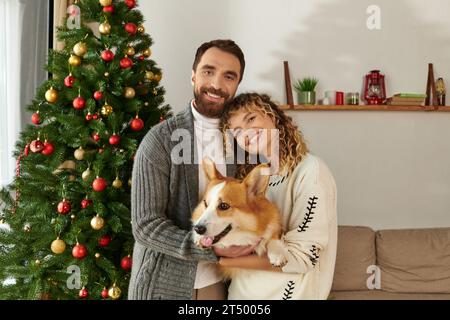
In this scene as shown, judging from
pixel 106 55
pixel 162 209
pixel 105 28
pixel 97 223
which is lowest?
pixel 97 223

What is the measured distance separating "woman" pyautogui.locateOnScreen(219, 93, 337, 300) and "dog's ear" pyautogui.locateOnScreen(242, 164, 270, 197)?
0.19 ft

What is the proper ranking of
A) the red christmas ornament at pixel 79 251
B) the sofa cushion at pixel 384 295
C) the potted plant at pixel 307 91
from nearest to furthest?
the red christmas ornament at pixel 79 251
the sofa cushion at pixel 384 295
the potted plant at pixel 307 91

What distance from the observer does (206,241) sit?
1002 mm

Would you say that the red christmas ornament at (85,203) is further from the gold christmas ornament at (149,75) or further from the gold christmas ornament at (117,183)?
the gold christmas ornament at (149,75)

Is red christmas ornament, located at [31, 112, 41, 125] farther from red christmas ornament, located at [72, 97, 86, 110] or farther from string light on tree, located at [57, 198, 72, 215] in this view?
string light on tree, located at [57, 198, 72, 215]

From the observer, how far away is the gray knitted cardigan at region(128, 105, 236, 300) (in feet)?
3.67

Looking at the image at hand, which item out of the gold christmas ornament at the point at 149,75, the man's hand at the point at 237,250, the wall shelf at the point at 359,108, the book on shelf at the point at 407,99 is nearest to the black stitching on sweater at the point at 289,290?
the man's hand at the point at 237,250

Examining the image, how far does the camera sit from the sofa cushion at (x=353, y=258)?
2.10m

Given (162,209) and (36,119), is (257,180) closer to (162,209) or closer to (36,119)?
(162,209)

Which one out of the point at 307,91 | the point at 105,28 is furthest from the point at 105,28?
the point at 307,91

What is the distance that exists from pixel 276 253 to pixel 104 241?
2.89 feet

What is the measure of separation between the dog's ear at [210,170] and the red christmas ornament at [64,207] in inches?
31.2

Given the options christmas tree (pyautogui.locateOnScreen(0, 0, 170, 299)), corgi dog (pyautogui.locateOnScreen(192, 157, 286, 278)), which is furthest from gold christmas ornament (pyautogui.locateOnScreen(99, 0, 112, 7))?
corgi dog (pyautogui.locateOnScreen(192, 157, 286, 278))
